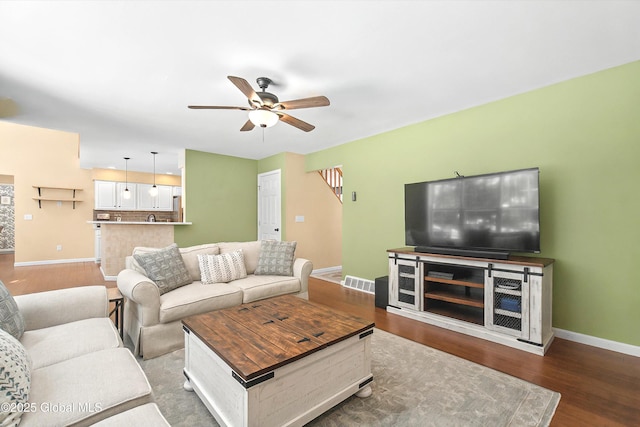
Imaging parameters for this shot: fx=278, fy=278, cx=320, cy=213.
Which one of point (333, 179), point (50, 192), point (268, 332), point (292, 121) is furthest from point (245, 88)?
point (50, 192)

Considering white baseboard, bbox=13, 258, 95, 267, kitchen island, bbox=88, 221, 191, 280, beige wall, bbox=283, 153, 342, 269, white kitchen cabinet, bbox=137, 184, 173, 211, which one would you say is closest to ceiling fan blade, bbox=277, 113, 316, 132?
beige wall, bbox=283, 153, 342, 269

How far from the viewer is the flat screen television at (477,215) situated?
2.66m

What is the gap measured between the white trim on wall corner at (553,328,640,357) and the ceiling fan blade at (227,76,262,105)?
364 centimetres

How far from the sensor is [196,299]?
2.54m

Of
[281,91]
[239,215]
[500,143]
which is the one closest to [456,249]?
[500,143]

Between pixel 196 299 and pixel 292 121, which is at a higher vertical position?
pixel 292 121

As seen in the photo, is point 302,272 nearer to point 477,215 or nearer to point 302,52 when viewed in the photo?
point 477,215

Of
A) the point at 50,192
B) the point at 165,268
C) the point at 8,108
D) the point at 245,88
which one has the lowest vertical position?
the point at 165,268

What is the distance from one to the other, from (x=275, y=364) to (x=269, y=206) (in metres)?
4.80

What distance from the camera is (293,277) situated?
3.42 m

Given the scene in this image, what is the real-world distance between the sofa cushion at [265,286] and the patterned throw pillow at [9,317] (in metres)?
1.59

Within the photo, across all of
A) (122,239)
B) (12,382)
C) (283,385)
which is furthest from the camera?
(122,239)

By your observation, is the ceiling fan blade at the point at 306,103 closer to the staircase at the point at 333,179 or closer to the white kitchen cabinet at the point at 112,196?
the staircase at the point at 333,179

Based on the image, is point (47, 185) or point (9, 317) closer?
point (9, 317)
